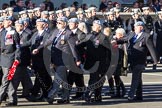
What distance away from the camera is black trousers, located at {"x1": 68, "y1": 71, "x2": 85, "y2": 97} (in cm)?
1530

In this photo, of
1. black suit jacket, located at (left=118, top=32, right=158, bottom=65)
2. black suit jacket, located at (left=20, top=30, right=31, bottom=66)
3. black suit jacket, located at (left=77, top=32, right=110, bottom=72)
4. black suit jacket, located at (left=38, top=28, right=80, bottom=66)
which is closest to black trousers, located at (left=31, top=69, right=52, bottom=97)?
A: black suit jacket, located at (left=20, top=30, right=31, bottom=66)

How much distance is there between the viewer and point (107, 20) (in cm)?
2025

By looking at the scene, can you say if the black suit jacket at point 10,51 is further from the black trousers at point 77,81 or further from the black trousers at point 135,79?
→ the black trousers at point 135,79

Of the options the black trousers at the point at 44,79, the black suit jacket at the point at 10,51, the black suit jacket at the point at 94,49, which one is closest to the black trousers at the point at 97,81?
A: the black suit jacket at the point at 94,49

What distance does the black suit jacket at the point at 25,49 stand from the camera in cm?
1426

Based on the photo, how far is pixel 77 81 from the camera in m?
15.5

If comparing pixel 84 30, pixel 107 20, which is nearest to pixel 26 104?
pixel 84 30

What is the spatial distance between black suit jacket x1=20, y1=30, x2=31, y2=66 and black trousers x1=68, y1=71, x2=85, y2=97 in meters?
1.36

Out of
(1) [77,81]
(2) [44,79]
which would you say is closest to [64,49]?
(2) [44,79]

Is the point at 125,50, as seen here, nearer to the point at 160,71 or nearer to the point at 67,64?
the point at 67,64

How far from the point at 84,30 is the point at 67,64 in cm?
144

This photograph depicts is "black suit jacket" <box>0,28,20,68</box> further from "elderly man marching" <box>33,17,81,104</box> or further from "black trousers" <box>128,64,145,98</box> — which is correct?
"black trousers" <box>128,64,145,98</box>

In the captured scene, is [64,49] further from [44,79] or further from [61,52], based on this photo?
[44,79]

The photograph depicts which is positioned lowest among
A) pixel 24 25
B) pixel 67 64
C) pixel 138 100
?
pixel 138 100
